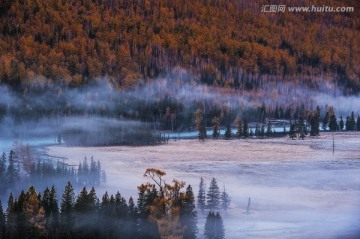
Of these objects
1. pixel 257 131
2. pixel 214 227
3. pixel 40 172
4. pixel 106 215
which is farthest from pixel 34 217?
pixel 257 131

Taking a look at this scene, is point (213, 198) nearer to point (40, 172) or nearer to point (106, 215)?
point (106, 215)

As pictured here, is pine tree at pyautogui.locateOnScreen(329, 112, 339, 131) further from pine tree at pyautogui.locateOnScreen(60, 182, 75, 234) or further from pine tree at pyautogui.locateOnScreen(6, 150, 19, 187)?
pine tree at pyautogui.locateOnScreen(6, 150, 19, 187)

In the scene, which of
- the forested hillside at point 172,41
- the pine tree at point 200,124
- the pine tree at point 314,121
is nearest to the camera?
the pine tree at point 200,124

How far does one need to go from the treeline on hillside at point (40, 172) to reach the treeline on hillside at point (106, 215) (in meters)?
0.13

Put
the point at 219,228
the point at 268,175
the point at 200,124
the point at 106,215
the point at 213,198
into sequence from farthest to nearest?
the point at 200,124, the point at 268,175, the point at 213,198, the point at 106,215, the point at 219,228

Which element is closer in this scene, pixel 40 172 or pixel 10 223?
pixel 10 223

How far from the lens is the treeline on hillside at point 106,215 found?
6930 mm

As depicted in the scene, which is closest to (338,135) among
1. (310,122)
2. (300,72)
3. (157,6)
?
(310,122)

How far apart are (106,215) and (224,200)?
1214 mm

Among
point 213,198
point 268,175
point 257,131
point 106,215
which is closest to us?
point 106,215

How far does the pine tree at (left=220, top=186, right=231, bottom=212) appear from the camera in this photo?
7137 millimetres

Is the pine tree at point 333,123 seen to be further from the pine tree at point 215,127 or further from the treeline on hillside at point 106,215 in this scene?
the treeline on hillside at point 106,215

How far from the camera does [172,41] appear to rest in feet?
25.8

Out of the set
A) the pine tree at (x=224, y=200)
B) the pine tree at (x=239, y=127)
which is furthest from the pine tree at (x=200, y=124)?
the pine tree at (x=224, y=200)
